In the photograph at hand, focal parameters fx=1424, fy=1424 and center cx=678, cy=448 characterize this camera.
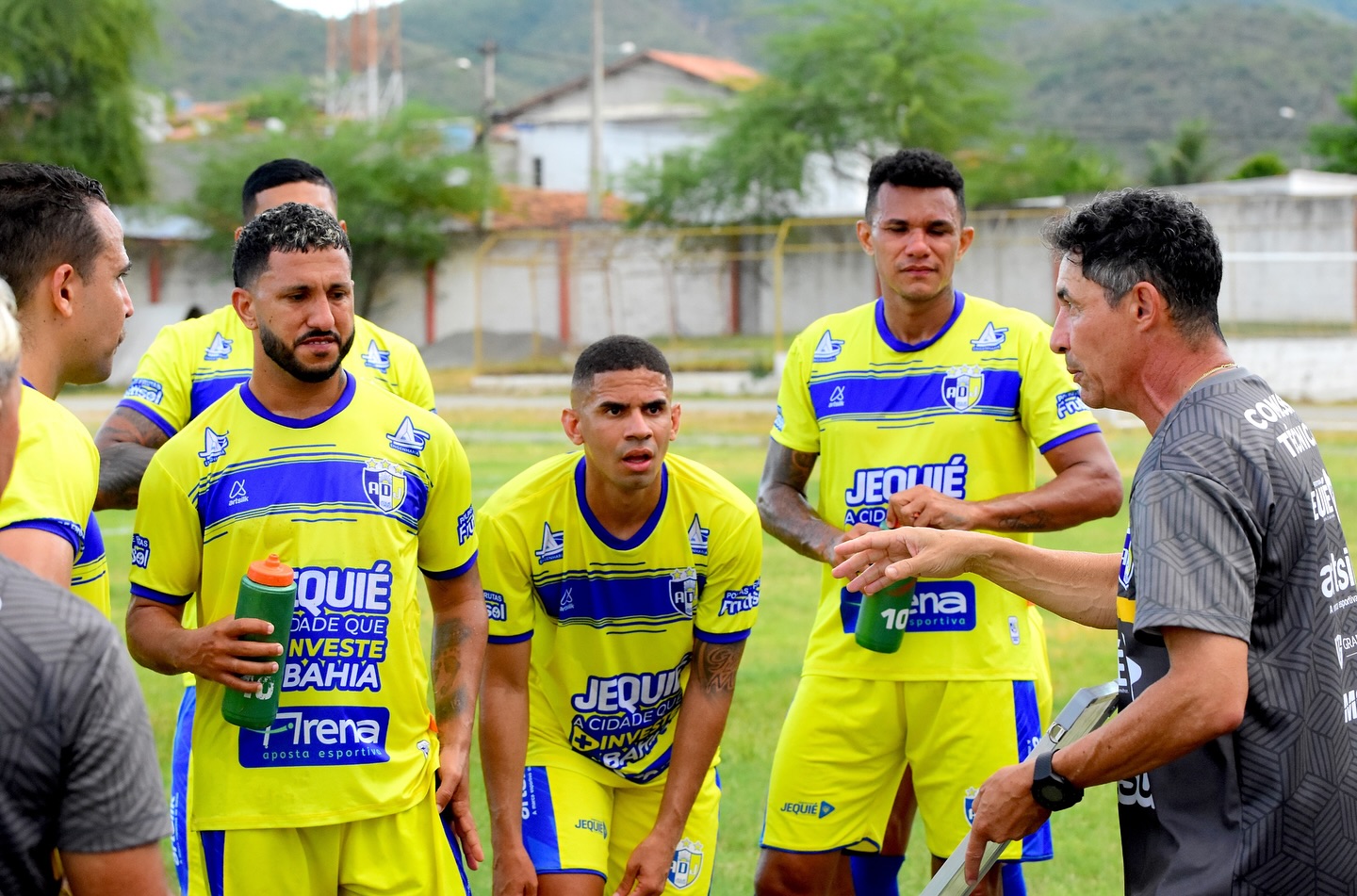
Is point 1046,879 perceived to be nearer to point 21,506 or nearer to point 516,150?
point 21,506

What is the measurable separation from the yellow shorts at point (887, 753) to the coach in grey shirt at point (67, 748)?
3.24 m

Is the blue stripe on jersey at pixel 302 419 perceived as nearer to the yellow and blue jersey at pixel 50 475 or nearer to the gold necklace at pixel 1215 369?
the yellow and blue jersey at pixel 50 475

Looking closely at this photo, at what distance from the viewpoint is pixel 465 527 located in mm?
4238

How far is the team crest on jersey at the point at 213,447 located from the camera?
13.0 feet

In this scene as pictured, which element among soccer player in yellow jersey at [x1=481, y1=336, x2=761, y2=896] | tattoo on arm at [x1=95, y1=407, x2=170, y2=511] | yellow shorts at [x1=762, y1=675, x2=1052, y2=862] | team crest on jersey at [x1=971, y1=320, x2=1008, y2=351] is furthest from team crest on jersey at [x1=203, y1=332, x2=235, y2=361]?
team crest on jersey at [x1=971, y1=320, x2=1008, y2=351]

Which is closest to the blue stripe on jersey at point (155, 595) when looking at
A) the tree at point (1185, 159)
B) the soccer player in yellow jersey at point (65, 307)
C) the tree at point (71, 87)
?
the soccer player in yellow jersey at point (65, 307)

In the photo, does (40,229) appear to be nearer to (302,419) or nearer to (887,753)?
(302,419)

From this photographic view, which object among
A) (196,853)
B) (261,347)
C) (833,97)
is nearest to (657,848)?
(196,853)

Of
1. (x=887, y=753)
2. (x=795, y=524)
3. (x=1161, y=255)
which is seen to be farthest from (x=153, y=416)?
(x=1161, y=255)

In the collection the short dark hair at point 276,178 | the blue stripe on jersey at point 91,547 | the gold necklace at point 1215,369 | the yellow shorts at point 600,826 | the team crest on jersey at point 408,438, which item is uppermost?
the short dark hair at point 276,178

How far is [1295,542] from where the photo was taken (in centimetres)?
308

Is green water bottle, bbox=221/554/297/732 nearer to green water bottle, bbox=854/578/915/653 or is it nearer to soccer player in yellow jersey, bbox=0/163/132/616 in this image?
soccer player in yellow jersey, bbox=0/163/132/616

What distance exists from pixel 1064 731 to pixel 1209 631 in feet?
1.93

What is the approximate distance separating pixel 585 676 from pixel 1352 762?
97.3 inches
